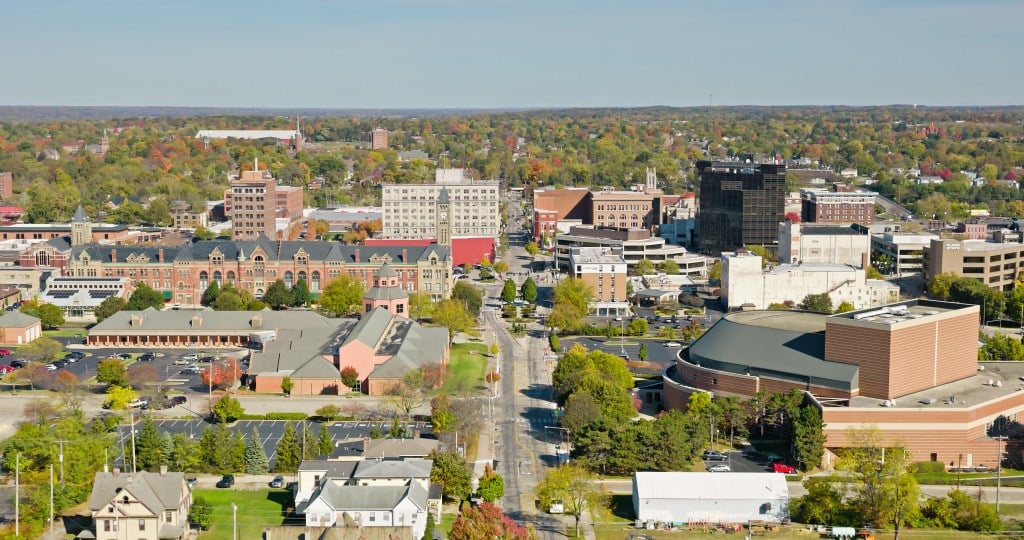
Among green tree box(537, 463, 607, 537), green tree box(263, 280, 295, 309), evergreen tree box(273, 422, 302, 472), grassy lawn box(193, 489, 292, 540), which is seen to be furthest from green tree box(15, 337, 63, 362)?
green tree box(537, 463, 607, 537)

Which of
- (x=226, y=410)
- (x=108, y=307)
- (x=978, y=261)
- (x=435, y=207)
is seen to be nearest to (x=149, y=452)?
(x=226, y=410)

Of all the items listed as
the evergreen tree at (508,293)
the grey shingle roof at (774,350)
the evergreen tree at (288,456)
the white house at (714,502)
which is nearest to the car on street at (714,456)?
the white house at (714,502)

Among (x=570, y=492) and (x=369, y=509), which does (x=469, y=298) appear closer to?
(x=570, y=492)

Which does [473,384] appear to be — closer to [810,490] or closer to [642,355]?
[642,355]

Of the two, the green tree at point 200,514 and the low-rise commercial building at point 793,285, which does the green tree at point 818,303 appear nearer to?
the low-rise commercial building at point 793,285

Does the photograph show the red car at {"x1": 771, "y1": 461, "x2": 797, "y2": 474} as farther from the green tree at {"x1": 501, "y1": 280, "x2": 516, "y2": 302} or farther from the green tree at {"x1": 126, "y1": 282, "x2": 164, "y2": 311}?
the green tree at {"x1": 126, "y1": 282, "x2": 164, "y2": 311}

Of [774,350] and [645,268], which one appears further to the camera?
[645,268]

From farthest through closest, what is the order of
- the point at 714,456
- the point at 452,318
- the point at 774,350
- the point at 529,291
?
the point at 529,291 < the point at 452,318 < the point at 774,350 < the point at 714,456
